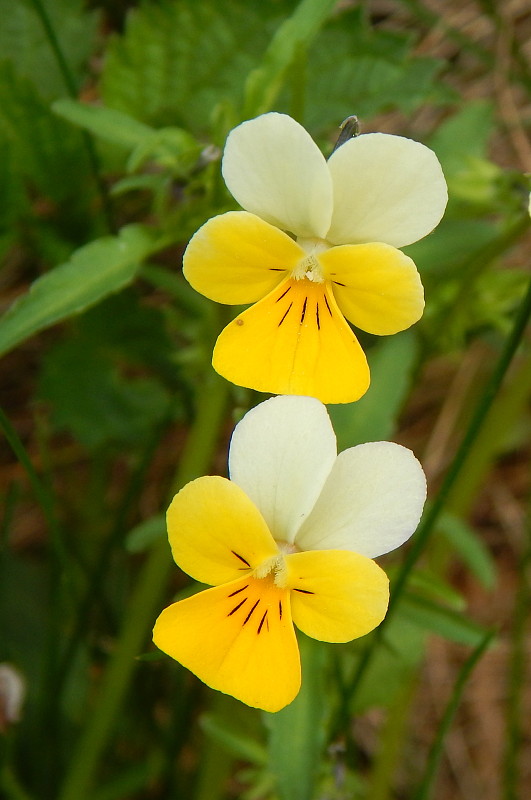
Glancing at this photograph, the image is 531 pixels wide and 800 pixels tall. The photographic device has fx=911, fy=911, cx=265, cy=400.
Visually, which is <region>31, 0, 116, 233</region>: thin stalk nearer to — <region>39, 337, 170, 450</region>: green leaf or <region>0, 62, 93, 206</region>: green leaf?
<region>0, 62, 93, 206</region>: green leaf

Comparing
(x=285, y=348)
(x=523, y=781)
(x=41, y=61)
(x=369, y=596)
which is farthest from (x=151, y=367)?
(x=523, y=781)

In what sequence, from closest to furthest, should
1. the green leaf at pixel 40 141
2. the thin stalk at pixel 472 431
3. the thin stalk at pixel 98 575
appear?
the thin stalk at pixel 472 431 → the thin stalk at pixel 98 575 → the green leaf at pixel 40 141

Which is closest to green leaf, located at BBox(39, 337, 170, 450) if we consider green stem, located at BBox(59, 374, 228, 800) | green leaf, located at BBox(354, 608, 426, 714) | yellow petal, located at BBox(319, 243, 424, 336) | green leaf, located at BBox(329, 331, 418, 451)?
green stem, located at BBox(59, 374, 228, 800)

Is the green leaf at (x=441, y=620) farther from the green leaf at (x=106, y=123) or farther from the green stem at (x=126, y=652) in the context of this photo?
the green leaf at (x=106, y=123)

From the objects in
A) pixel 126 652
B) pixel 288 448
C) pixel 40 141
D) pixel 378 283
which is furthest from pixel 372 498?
pixel 40 141

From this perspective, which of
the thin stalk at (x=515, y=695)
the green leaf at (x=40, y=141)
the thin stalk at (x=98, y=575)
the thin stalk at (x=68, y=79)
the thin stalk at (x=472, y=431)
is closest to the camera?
the thin stalk at (x=472, y=431)

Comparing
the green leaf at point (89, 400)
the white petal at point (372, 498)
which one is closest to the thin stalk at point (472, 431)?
the white petal at point (372, 498)

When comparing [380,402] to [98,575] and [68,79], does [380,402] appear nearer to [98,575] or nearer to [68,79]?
[98,575]
